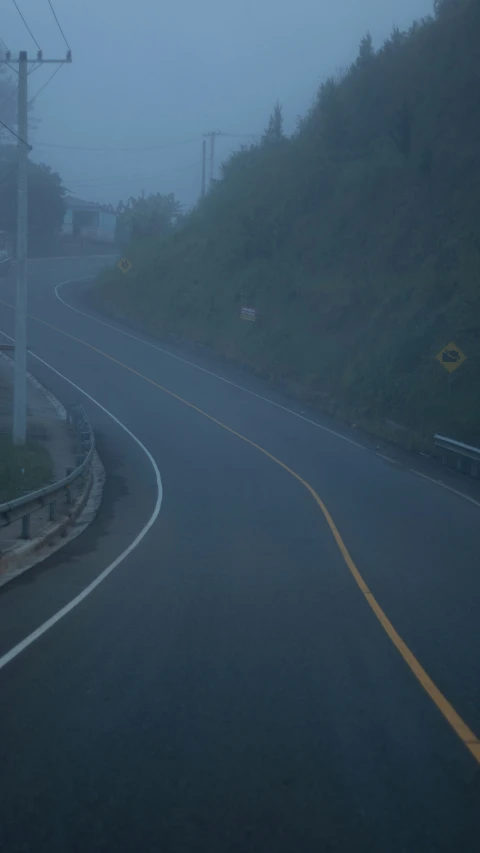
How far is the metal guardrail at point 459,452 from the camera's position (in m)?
26.5

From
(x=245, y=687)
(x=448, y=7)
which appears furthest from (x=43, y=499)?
(x=448, y=7)

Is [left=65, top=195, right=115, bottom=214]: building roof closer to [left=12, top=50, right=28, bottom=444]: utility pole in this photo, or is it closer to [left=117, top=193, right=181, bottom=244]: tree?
[left=117, top=193, right=181, bottom=244]: tree

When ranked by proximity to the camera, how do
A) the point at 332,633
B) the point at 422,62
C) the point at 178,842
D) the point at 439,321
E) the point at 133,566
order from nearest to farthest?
the point at 178,842, the point at 332,633, the point at 133,566, the point at 439,321, the point at 422,62

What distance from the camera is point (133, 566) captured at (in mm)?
12102

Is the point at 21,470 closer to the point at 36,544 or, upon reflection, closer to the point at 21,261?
the point at 21,261

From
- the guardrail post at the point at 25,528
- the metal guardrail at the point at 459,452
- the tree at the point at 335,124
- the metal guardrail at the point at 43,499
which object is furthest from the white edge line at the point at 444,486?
the tree at the point at 335,124

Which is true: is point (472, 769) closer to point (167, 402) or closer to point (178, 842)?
point (178, 842)

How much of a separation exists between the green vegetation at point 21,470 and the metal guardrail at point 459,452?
13.1 m

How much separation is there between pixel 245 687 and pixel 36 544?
7.18 meters

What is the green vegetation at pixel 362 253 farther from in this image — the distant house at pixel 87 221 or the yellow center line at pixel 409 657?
the distant house at pixel 87 221

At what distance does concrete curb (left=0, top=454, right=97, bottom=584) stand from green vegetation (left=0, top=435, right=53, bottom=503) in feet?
3.91

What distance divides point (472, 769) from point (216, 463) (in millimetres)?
21652

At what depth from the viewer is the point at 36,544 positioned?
1315cm

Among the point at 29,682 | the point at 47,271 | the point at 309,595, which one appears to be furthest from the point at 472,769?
the point at 47,271
